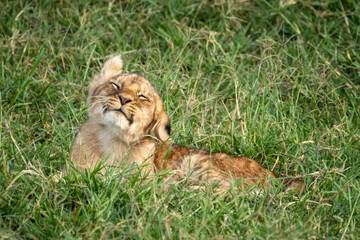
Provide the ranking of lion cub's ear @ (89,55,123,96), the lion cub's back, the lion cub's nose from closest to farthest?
the lion cub's nose < the lion cub's back < lion cub's ear @ (89,55,123,96)

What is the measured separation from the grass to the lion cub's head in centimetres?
33

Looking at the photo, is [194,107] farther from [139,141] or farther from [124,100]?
[124,100]

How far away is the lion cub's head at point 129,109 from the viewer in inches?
216

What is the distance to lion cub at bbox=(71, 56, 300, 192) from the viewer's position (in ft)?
18.0

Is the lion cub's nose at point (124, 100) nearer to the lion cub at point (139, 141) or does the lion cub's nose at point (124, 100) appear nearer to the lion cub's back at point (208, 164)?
the lion cub at point (139, 141)

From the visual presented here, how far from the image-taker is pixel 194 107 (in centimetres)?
628

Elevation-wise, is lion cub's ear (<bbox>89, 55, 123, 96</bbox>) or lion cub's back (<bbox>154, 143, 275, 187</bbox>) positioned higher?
lion cub's ear (<bbox>89, 55, 123, 96</bbox>)

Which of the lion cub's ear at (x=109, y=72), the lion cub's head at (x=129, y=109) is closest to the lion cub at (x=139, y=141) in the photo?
the lion cub's head at (x=129, y=109)

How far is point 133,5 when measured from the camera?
823 cm

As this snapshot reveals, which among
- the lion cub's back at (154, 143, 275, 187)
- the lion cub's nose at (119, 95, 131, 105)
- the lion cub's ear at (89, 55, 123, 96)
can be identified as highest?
the lion cub's nose at (119, 95, 131, 105)

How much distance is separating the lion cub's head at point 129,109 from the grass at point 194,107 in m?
0.33

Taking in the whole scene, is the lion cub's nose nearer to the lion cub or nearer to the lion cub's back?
the lion cub

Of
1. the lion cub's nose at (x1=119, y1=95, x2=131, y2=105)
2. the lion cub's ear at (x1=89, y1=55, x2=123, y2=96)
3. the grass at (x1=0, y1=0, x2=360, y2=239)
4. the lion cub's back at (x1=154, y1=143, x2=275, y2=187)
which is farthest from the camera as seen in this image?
the lion cub's ear at (x1=89, y1=55, x2=123, y2=96)

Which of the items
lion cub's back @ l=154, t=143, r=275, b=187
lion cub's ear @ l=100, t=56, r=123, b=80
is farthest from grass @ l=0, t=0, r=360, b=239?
lion cub's ear @ l=100, t=56, r=123, b=80
